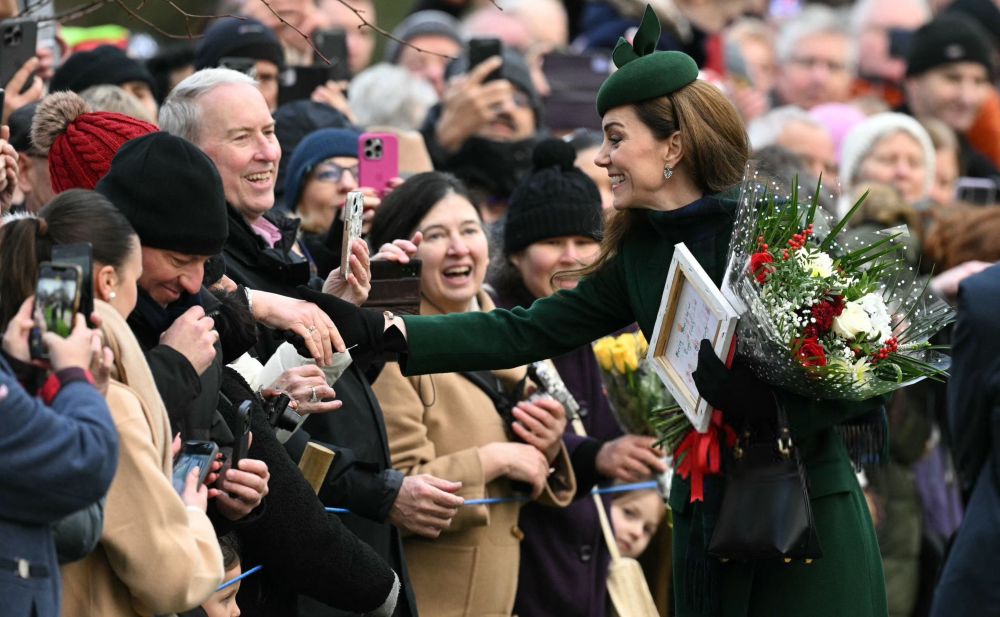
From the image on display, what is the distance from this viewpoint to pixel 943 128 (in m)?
11.3

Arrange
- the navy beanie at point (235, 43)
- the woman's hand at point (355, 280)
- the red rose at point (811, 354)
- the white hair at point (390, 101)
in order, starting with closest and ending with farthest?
the red rose at point (811, 354), the woman's hand at point (355, 280), the navy beanie at point (235, 43), the white hair at point (390, 101)

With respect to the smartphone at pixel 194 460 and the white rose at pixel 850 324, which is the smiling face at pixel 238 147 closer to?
the smartphone at pixel 194 460

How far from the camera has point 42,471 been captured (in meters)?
3.58

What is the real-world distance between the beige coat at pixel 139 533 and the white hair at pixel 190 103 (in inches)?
62.4

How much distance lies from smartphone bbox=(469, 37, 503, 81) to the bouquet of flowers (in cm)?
224

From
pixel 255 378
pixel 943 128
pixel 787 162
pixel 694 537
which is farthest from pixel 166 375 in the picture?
pixel 943 128

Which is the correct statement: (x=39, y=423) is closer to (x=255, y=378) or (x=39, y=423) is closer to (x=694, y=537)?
(x=255, y=378)

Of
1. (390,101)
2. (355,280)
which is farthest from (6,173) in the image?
(390,101)

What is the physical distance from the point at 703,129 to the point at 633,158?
0.74 ft

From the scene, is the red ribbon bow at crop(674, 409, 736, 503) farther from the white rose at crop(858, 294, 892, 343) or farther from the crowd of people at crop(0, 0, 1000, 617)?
the white rose at crop(858, 294, 892, 343)

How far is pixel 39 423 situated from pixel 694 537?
233 centimetres

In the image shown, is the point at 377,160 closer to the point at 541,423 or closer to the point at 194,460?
the point at 541,423

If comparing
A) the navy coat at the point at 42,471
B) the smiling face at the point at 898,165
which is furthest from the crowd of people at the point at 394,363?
the smiling face at the point at 898,165

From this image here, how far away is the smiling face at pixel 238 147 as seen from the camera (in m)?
5.43
